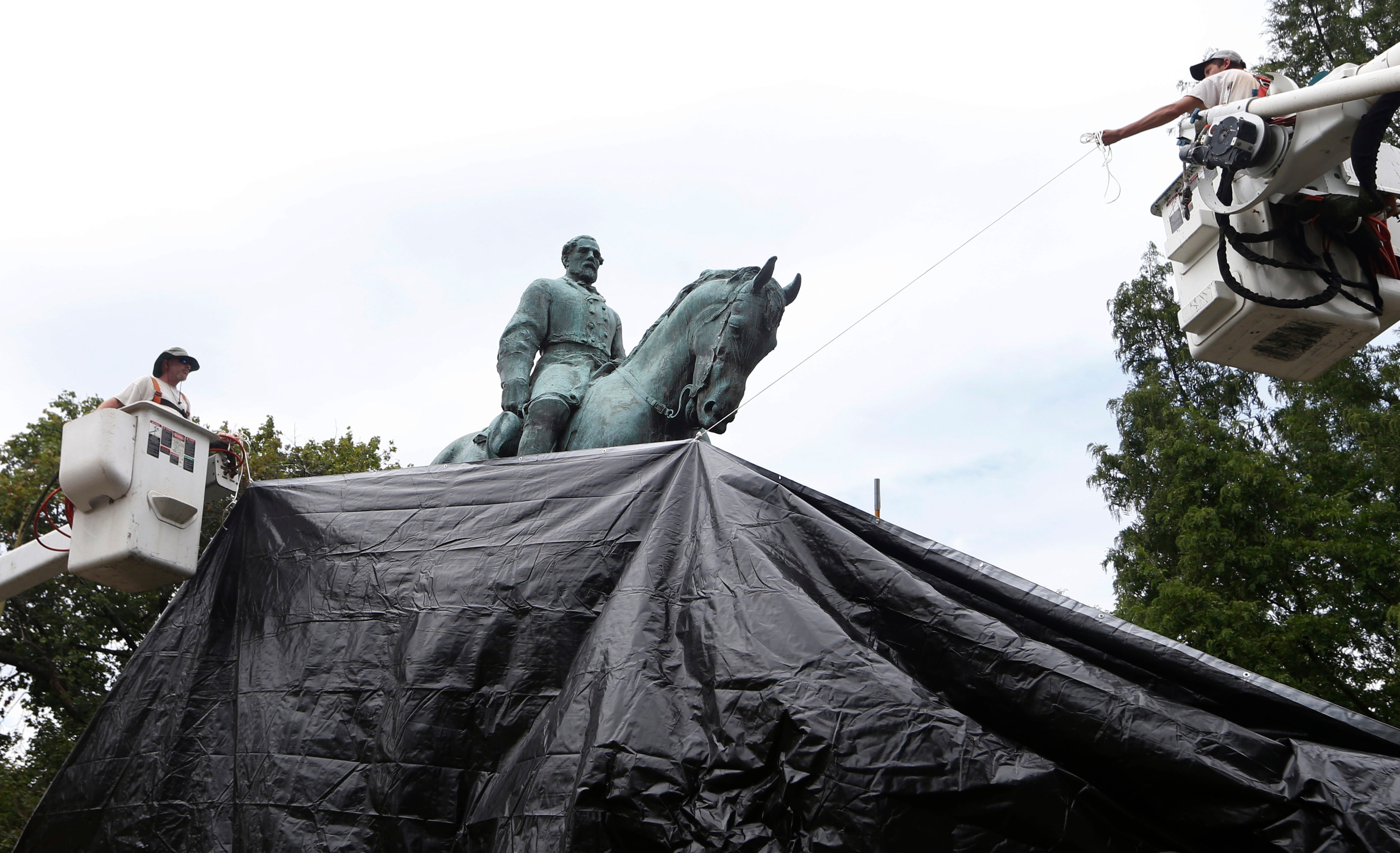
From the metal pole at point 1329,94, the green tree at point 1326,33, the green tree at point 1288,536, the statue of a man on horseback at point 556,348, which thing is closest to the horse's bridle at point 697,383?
the statue of a man on horseback at point 556,348

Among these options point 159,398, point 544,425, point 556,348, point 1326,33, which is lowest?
point 159,398

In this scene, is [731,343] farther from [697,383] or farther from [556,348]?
[556,348]

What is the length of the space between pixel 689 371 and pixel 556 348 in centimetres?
93

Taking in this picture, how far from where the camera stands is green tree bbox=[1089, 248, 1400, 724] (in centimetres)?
1302

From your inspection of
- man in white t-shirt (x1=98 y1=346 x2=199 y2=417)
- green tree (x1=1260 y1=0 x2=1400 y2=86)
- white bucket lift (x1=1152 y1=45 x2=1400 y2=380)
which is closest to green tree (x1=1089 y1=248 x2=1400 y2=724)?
green tree (x1=1260 y1=0 x2=1400 y2=86)

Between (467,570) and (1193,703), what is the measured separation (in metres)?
2.23

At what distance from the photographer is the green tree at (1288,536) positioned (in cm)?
1302

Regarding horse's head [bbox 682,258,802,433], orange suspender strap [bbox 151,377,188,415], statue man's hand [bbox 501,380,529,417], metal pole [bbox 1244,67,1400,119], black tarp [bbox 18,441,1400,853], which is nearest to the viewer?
black tarp [bbox 18,441,1400,853]

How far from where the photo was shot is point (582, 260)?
259 inches

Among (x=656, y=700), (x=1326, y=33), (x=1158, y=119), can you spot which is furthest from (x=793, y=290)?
(x=1326, y=33)

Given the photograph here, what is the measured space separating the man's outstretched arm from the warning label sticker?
4110 millimetres

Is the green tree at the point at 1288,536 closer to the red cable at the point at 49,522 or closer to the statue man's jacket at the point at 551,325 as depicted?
the statue man's jacket at the point at 551,325

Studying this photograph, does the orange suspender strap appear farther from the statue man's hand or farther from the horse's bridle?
the horse's bridle

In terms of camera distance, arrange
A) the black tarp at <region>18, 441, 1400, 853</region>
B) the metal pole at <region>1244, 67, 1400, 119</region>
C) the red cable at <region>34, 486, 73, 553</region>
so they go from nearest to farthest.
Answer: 1. the black tarp at <region>18, 441, 1400, 853</region>
2. the metal pole at <region>1244, 67, 1400, 119</region>
3. the red cable at <region>34, 486, 73, 553</region>
